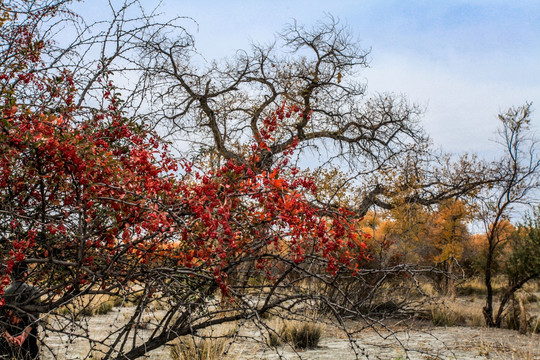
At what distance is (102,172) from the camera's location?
2.89 metres

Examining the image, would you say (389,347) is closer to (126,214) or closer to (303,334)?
(303,334)

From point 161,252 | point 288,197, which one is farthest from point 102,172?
point 288,197

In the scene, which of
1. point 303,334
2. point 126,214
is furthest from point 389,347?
point 126,214

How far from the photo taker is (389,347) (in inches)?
261

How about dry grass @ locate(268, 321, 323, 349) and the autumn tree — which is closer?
the autumn tree

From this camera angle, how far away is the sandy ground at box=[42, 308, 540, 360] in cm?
A: 585

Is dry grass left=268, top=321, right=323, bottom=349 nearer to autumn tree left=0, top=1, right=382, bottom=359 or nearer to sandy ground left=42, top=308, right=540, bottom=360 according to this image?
sandy ground left=42, top=308, right=540, bottom=360

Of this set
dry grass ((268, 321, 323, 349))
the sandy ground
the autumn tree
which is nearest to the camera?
the autumn tree

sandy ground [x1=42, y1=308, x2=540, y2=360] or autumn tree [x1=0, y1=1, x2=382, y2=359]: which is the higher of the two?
autumn tree [x1=0, y1=1, x2=382, y2=359]

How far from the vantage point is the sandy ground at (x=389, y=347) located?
5.85 metres

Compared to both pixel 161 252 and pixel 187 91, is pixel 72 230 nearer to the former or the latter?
pixel 161 252

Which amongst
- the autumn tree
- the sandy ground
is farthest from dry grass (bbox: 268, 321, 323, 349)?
the autumn tree

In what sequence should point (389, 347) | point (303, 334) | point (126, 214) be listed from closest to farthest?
point (126, 214), point (389, 347), point (303, 334)

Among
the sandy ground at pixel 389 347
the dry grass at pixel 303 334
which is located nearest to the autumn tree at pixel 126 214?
the sandy ground at pixel 389 347
